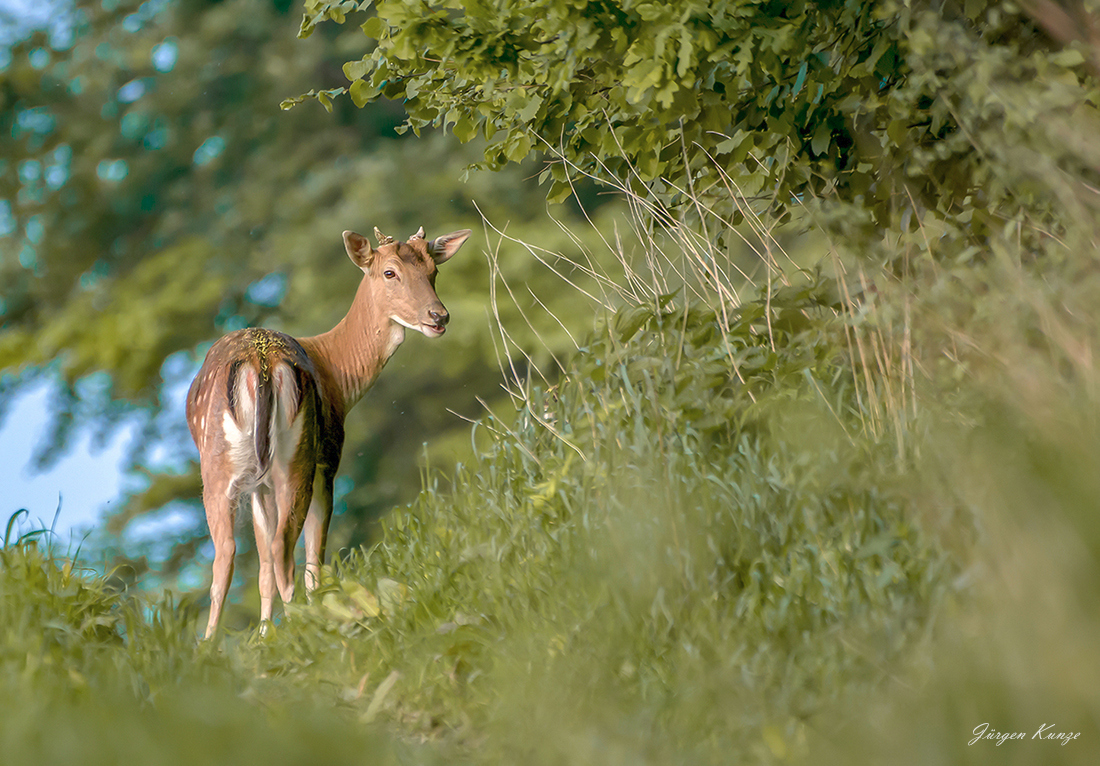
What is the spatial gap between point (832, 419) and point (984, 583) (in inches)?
65.0

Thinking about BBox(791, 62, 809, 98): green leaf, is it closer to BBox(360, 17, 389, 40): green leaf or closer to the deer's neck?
BBox(360, 17, 389, 40): green leaf

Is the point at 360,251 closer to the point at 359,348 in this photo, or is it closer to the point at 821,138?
the point at 359,348

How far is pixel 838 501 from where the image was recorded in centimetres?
Result: 364

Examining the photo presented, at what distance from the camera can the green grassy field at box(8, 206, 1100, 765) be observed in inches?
86.0

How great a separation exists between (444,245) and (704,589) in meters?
3.71

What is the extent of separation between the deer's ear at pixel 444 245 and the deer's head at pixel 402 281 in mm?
77

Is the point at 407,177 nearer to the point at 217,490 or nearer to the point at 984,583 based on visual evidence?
the point at 217,490

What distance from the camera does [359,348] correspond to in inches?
254

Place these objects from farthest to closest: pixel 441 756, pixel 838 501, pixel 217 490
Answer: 1. pixel 217 490
2. pixel 838 501
3. pixel 441 756

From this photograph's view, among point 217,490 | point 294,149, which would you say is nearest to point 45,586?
point 217,490

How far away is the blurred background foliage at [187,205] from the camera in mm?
11383

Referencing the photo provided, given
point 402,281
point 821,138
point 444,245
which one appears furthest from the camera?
point 444,245

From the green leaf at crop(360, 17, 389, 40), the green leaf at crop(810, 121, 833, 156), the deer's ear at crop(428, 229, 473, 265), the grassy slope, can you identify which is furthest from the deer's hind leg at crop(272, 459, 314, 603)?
the green leaf at crop(810, 121, 833, 156)

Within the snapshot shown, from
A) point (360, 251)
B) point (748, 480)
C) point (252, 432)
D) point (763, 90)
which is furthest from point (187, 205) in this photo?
point (748, 480)
